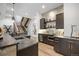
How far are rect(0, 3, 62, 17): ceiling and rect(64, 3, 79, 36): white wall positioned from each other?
0.45 feet

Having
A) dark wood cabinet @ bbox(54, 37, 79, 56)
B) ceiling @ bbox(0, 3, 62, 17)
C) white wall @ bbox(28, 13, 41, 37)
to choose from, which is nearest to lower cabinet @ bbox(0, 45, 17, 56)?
white wall @ bbox(28, 13, 41, 37)

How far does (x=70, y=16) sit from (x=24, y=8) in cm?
61

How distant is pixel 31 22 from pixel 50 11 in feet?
0.95

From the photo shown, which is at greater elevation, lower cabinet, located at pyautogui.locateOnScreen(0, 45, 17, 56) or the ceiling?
the ceiling

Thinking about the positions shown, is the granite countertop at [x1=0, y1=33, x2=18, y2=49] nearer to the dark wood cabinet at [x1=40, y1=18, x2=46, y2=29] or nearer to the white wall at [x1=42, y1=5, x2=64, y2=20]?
the dark wood cabinet at [x1=40, y1=18, x2=46, y2=29]

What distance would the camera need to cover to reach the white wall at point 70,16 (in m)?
1.36

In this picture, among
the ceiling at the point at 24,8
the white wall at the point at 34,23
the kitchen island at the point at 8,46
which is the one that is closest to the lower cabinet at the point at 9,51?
the kitchen island at the point at 8,46

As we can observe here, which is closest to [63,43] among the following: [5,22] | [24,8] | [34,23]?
[34,23]

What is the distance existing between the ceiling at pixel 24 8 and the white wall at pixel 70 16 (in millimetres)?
137

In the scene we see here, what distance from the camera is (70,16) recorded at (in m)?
1.36

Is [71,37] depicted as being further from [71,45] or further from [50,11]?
[50,11]

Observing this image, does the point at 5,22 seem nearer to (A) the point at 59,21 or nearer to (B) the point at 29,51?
(B) the point at 29,51

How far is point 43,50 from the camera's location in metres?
1.39

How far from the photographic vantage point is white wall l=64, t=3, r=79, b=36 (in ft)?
4.45
